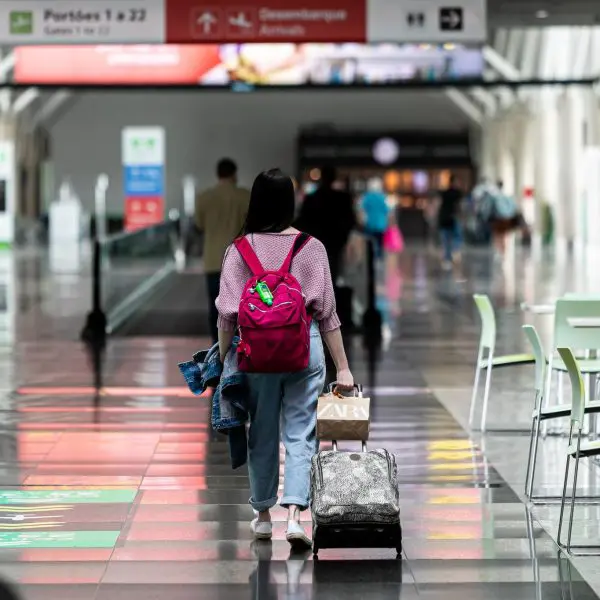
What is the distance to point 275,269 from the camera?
5.73 m

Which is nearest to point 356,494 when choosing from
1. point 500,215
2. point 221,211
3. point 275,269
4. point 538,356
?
point 275,269

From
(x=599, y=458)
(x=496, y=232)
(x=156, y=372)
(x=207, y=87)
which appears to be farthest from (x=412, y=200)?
(x=599, y=458)

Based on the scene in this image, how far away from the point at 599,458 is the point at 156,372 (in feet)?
16.2

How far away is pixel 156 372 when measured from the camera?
12.1 m

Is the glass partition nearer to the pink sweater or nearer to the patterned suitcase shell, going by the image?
the pink sweater

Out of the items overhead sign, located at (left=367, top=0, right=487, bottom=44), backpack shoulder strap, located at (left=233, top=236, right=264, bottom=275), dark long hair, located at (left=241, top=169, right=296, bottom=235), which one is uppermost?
overhead sign, located at (left=367, top=0, right=487, bottom=44)

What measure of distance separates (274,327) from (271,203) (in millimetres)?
521

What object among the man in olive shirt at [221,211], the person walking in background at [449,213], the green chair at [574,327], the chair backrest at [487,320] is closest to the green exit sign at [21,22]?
the man in olive shirt at [221,211]

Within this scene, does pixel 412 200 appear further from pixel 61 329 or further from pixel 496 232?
pixel 61 329

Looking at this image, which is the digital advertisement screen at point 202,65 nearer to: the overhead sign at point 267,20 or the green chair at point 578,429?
the overhead sign at point 267,20

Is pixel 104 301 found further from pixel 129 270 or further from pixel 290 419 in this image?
pixel 290 419

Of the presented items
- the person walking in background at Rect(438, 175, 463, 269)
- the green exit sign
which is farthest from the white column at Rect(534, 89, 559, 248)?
the green exit sign

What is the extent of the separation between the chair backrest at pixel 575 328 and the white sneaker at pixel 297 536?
2.34 m

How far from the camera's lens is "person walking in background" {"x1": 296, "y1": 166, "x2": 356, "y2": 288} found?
13586mm
